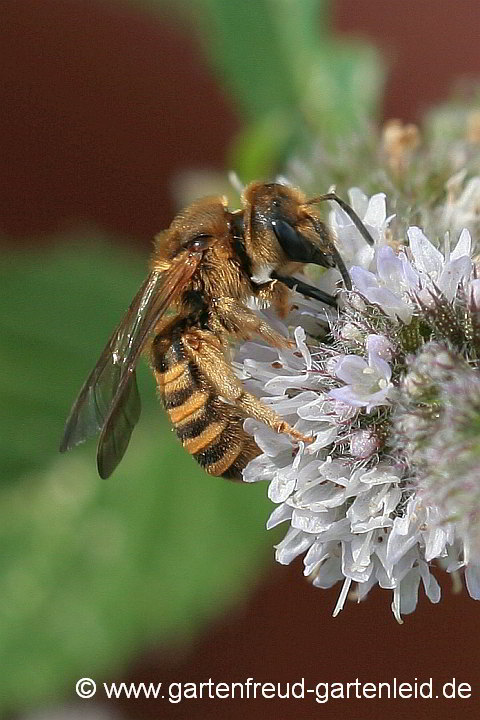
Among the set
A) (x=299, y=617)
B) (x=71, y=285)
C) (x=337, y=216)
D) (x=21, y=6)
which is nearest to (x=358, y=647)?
(x=299, y=617)

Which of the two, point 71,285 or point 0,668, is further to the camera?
point 71,285

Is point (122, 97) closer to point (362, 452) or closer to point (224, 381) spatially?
point (224, 381)

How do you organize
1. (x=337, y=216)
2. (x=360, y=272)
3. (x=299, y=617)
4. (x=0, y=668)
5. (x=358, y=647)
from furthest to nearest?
(x=299, y=617) → (x=358, y=647) → (x=0, y=668) → (x=337, y=216) → (x=360, y=272)

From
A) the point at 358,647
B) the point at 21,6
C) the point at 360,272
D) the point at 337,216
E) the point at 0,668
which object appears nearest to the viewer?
the point at 360,272

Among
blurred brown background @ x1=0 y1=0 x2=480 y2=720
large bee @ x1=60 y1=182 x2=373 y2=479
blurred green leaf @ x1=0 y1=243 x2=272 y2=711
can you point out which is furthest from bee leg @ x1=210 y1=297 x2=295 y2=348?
blurred brown background @ x1=0 y1=0 x2=480 y2=720

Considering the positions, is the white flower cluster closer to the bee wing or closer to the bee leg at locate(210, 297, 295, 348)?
the bee leg at locate(210, 297, 295, 348)

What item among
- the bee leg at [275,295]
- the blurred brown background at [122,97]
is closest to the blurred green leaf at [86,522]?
the blurred brown background at [122,97]

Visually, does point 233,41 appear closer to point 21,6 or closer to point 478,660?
point 21,6
